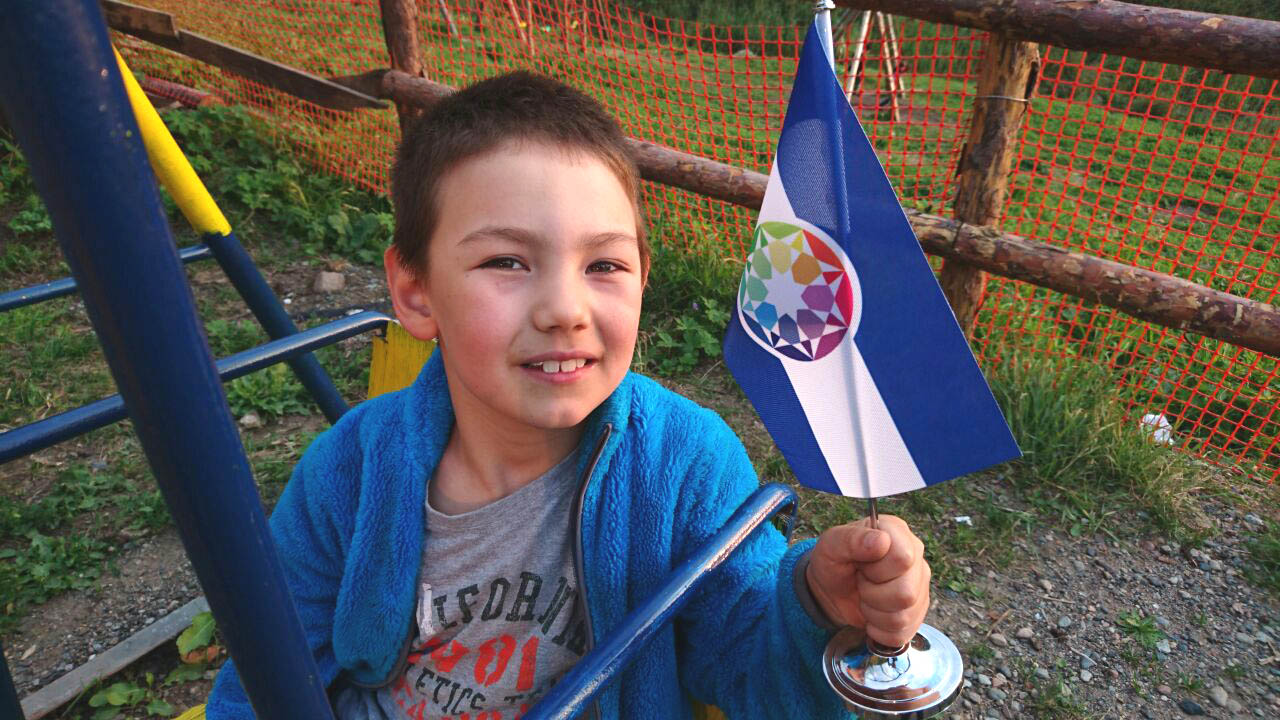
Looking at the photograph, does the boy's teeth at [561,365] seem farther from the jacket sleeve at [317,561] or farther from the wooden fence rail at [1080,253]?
the wooden fence rail at [1080,253]

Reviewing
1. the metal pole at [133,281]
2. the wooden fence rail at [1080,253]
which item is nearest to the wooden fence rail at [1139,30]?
the wooden fence rail at [1080,253]

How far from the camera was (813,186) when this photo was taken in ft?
3.01

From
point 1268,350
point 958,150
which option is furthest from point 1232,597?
point 958,150

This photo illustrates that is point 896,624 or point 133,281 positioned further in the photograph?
point 896,624

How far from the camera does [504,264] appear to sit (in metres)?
1.05

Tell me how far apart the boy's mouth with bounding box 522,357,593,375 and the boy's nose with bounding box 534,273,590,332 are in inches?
1.7

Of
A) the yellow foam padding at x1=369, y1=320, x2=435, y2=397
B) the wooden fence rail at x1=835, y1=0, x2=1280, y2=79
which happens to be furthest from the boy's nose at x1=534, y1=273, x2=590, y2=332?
the wooden fence rail at x1=835, y1=0, x2=1280, y2=79

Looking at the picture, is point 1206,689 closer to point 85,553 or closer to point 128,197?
point 128,197

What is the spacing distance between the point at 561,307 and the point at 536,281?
55 millimetres

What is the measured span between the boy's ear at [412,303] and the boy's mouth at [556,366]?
222 millimetres

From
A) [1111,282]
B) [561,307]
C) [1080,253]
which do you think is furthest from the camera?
[1080,253]

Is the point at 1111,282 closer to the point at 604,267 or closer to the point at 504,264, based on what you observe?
the point at 604,267

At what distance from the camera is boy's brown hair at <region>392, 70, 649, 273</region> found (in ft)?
3.68

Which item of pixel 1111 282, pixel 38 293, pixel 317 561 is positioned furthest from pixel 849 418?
pixel 1111 282
